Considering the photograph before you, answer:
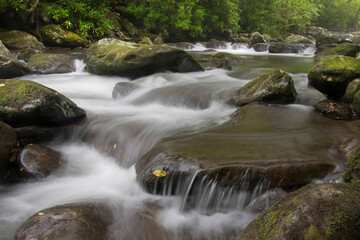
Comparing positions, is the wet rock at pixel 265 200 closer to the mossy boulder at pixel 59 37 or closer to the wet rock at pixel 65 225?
the wet rock at pixel 65 225

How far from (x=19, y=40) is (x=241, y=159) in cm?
1159

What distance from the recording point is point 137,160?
3963 millimetres

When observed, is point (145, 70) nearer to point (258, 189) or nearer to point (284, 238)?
point (258, 189)

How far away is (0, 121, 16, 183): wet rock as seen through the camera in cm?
365

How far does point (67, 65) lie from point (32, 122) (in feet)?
17.0

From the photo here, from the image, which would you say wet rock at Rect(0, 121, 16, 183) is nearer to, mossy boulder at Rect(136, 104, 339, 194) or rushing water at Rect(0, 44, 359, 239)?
rushing water at Rect(0, 44, 359, 239)

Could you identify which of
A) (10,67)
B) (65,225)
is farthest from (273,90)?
(10,67)

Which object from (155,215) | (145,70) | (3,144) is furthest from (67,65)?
(155,215)

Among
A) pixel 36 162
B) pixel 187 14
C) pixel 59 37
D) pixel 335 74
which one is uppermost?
pixel 187 14

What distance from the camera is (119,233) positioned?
273cm

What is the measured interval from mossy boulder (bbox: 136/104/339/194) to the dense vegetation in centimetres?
973

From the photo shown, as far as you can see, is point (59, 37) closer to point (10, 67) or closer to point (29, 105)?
point (10, 67)

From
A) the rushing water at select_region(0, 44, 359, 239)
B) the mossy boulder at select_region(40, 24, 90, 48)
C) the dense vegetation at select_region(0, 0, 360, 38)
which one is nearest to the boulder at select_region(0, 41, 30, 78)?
the rushing water at select_region(0, 44, 359, 239)

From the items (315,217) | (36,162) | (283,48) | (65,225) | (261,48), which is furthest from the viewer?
(261,48)
